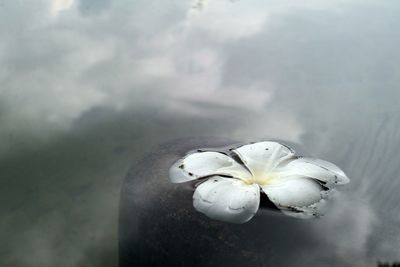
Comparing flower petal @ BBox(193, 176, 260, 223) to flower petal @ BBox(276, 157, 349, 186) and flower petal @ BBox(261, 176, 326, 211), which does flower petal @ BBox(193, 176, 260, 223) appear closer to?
flower petal @ BBox(261, 176, 326, 211)

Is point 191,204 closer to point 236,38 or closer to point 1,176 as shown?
point 1,176

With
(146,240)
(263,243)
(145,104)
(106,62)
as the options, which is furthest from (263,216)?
(106,62)

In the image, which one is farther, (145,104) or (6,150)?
(145,104)

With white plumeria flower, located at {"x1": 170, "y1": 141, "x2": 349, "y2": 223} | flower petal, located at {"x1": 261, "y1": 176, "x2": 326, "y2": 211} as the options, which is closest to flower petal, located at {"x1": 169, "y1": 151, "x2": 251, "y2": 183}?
white plumeria flower, located at {"x1": 170, "y1": 141, "x2": 349, "y2": 223}

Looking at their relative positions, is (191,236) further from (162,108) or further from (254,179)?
(162,108)

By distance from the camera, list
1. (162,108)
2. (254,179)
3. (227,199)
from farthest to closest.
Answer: (162,108), (254,179), (227,199)

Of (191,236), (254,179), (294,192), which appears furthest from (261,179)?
(191,236)

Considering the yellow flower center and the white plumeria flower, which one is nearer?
the white plumeria flower
